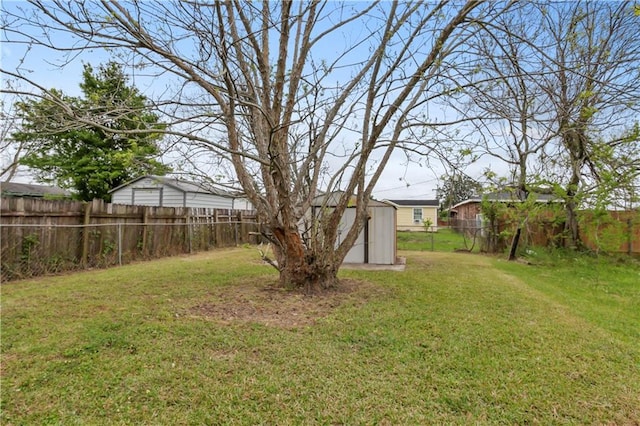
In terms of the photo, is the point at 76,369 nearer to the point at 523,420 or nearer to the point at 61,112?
the point at 61,112

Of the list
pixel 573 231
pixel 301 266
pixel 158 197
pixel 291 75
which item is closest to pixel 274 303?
pixel 301 266

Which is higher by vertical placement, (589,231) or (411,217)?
(411,217)

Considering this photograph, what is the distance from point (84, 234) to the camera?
Answer: 7.27 metres

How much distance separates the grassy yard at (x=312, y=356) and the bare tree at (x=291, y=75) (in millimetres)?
1343

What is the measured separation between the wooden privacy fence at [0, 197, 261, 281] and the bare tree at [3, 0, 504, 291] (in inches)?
41.1

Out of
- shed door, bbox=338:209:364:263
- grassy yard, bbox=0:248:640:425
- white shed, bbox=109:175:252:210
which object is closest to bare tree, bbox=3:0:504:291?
grassy yard, bbox=0:248:640:425

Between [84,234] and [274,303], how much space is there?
17.0ft

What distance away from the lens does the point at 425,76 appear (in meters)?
4.46

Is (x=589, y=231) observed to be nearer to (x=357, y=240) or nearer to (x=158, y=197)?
(x=357, y=240)

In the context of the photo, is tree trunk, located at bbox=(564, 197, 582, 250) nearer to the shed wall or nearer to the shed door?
the shed wall

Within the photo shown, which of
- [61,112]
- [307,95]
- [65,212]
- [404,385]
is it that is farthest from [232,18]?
[65,212]

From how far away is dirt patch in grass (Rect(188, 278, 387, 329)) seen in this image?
4.07 m

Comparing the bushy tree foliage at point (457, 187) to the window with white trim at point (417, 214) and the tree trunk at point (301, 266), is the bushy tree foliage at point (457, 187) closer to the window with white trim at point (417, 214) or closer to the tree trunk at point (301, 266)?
the tree trunk at point (301, 266)

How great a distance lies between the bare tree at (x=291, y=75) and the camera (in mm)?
3658
